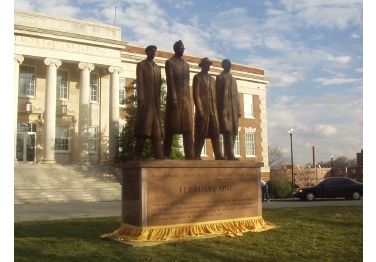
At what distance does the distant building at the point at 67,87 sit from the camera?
30.2 m

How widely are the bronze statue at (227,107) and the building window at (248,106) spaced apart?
3227 centimetres

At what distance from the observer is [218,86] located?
11242 mm

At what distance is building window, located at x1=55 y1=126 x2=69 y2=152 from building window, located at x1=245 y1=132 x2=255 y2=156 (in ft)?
60.9

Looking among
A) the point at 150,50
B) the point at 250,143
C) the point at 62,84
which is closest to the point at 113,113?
the point at 62,84

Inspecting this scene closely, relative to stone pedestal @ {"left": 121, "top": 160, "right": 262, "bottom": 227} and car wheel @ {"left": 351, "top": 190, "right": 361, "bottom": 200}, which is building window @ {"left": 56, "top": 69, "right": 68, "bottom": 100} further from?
stone pedestal @ {"left": 121, "top": 160, "right": 262, "bottom": 227}

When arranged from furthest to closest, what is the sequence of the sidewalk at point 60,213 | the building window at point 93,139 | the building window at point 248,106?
the building window at point 248,106 < the building window at point 93,139 < the sidewalk at point 60,213

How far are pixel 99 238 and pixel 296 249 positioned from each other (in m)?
4.26

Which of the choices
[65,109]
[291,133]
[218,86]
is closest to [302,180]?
[291,133]

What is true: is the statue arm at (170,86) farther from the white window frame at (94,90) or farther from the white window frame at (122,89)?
the white window frame at (122,89)

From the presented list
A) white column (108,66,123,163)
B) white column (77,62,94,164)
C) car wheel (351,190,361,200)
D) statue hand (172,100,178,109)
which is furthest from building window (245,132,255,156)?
statue hand (172,100,178,109)

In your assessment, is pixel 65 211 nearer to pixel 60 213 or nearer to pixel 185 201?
pixel 60 213

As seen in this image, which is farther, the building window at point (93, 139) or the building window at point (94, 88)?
the building window at point (94, 88)

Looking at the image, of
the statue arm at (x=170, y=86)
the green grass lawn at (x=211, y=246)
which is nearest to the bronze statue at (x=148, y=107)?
the statue arm at (x=170, y=86)

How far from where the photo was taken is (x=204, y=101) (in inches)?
422
